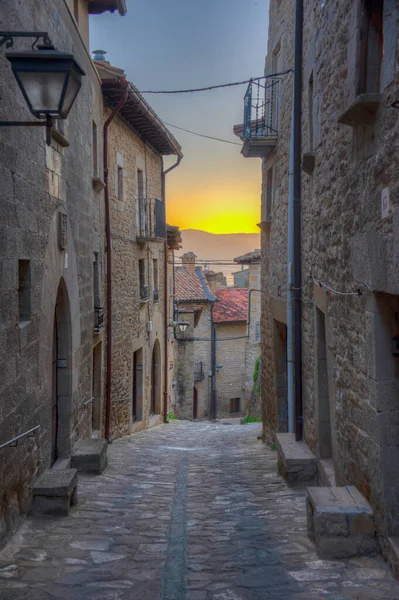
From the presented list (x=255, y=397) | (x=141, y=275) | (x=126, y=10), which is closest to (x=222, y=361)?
(x=255, y=397)

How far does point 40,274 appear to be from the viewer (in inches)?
248

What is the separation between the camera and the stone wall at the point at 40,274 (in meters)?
5.10

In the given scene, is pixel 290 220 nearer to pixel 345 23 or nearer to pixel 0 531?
pixel 345 23

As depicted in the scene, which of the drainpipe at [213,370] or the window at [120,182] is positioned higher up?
the window at [120,182]

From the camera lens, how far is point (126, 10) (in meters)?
11.2

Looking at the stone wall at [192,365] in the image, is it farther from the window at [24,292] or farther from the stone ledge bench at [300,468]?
the window at [24,292]

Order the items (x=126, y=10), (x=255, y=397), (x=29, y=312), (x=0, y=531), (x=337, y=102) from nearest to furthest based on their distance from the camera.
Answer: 1. (x=0, y=531)
2. (x=337, y=102)
3. (x=29, y=312)
4. (x=126, y=10)
5. (x=255, y=397)

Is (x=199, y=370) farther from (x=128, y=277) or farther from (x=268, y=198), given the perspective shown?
(x=268, y=198)

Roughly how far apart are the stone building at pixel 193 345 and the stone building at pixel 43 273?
19.2 m

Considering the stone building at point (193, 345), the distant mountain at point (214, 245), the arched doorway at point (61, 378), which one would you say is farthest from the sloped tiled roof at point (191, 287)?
the distant mountain at point (214, 245)

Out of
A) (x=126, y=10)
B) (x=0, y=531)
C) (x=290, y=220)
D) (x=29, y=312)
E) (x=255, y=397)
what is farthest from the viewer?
(x=255, y=397)

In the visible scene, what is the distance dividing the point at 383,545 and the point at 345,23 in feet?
12.9

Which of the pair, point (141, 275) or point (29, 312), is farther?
point (141, 275)

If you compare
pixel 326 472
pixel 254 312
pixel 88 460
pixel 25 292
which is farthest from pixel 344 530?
pixel 254 312
